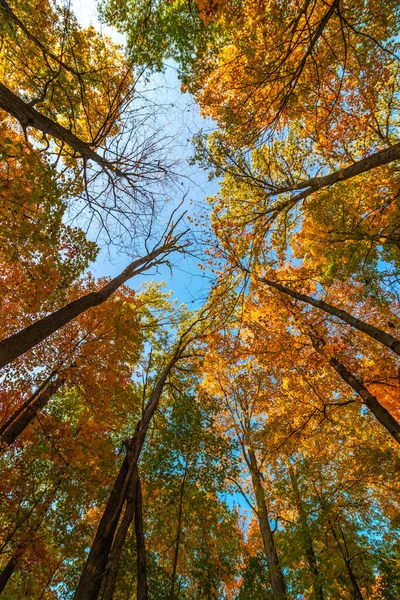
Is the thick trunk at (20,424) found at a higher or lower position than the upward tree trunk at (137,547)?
higher

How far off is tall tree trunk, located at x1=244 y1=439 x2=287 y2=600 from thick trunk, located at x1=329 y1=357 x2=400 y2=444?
4.26 meters

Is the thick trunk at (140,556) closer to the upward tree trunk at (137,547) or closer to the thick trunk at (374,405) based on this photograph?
the upward tree trunk at (137,547)

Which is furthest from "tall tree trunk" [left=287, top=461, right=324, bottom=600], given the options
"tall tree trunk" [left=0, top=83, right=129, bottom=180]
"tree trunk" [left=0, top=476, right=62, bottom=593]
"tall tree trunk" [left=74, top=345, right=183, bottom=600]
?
"tall tree trunk" [left=0, top=83, right=129, bottom=180]

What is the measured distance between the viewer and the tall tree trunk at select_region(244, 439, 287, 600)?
6062mm

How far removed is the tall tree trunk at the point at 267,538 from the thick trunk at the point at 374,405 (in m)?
4.26

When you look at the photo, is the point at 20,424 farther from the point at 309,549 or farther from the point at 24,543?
the point at 309,549

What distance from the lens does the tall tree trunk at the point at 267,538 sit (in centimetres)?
A: 606

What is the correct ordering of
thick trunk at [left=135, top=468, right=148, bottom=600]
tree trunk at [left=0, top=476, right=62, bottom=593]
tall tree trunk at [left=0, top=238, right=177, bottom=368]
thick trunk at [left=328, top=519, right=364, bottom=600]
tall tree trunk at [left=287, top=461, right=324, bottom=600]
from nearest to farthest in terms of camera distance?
tall tree trunk at [left=0, top=238, right=177, bottom=368] → thick trunk at [left=135, top=468, right=148, bottom=600] → tree trunk at [left=0, top=476, right=62, bottom=593] → tall tree trunk at [left=287, top=461, right=324, bottom=600] → thick trunk at [left=328, top=519, right=364, bottom=600]

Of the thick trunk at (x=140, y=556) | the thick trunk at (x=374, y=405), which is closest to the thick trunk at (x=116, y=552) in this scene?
the thick trunk at (x=140, y=556)

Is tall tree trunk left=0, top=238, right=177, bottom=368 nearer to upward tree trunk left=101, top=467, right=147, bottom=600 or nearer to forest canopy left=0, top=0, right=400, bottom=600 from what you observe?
forest canopy left=0, top=0, right=400, bottom=600

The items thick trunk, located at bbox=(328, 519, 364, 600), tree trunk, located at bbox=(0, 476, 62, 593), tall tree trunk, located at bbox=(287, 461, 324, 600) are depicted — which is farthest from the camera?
thick trunk, located at bbox=(328, 519, 364, 600)

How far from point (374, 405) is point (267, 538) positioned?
4.90 meters

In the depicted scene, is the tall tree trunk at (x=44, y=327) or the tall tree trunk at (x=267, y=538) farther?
the tall tree trunk at (x=267, y=538)

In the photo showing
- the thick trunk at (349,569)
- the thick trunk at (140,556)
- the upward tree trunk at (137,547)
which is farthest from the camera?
the thick trunk at (349,569)
